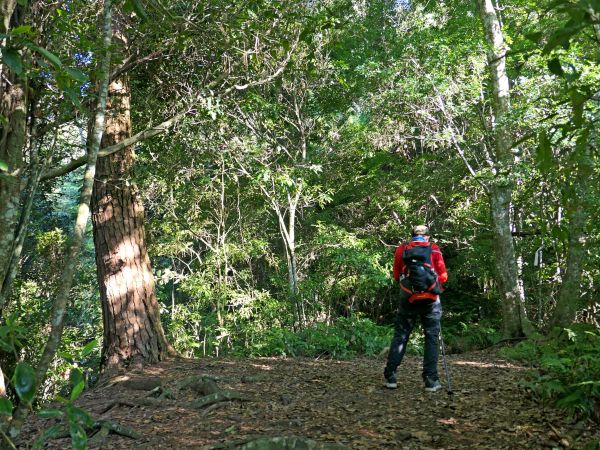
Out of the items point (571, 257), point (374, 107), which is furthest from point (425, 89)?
point (571, 257)

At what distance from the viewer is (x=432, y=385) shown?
5.39 metres

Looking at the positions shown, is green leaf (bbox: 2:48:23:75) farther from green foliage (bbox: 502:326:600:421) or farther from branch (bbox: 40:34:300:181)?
branch (bbox: 40:34:300:181)

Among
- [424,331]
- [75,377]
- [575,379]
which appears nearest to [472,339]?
[424,331]

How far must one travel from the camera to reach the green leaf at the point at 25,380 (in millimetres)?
1388

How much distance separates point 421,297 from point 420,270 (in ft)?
1.06

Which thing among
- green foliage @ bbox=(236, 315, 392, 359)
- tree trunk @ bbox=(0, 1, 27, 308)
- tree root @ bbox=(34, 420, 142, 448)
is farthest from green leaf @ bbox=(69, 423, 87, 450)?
green foliage @ bbox=(236, 315, 392, 359)

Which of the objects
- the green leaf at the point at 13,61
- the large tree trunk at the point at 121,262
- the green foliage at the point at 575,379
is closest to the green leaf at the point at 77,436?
the green leaf at the point at 13,61

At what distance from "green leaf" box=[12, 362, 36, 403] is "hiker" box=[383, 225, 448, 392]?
4.49 meters

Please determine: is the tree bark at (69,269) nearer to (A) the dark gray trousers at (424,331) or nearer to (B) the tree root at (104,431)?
(B) the tree root at (104,431)

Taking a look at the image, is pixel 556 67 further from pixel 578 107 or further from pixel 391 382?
pixel 391 382

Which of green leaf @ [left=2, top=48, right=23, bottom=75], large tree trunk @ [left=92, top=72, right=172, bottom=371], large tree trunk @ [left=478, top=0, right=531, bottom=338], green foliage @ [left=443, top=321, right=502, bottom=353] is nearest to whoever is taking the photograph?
green leaf @ [left=2, top=48, right=23, bottom=75]

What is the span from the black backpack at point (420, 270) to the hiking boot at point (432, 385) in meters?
1.01

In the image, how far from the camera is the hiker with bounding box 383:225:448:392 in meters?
5.38

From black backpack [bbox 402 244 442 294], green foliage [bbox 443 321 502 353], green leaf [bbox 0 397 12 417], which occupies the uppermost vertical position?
black backpack [bbox 402 244 442 294]
